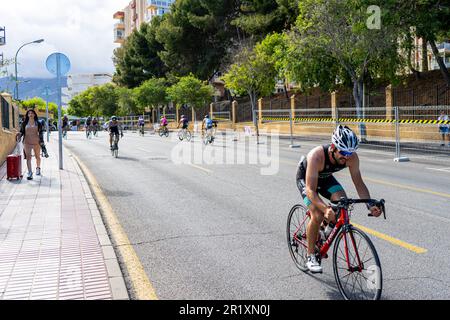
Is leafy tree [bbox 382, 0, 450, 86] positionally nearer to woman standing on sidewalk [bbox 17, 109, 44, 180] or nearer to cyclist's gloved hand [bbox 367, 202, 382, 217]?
woman standing on sidewalk [bbox 17, 109, 44, 180]

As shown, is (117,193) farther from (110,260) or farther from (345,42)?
(345,42)

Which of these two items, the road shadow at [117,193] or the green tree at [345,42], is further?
the green tree at [345,42]

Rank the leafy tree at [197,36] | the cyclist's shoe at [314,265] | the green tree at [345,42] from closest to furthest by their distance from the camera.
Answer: the cyclist's shoe at [314,265] < the green tree at [345,42] < the leafy tree at [197,36]

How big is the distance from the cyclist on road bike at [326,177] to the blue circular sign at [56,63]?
11542 mm

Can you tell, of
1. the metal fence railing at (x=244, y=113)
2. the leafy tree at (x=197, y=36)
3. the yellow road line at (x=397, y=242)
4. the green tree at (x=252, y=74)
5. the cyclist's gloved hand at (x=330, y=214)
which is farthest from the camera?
the leafy tree at (x=197, y=36)

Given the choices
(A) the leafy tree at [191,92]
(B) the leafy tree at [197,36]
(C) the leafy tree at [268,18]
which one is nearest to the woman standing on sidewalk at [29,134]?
(C) the leafy tree at [268,18]

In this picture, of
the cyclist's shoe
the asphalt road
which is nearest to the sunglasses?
the cyclist's shoe

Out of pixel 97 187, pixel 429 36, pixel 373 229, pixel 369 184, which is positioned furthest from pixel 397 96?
pixel 373 229

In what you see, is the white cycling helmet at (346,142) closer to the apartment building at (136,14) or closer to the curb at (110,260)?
the curb at (110,260)

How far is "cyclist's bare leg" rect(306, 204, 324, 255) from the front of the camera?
4.82m

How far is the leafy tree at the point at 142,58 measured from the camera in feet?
225

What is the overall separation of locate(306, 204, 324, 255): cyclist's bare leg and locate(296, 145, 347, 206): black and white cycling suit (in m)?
0.12
